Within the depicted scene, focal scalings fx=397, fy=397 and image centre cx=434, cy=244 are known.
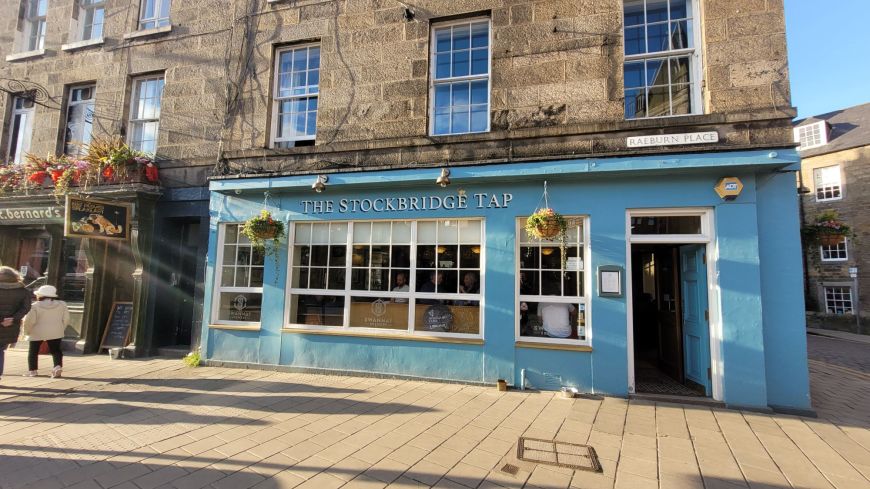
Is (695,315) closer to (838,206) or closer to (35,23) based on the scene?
(35,23)

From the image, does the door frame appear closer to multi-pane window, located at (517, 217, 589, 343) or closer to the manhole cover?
multi-pane window, located at (517, 217, 589, 343)

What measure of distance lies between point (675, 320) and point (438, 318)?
422 centimetres

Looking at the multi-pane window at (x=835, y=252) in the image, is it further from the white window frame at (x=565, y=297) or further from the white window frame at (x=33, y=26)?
the white window frame at (x=33, y=26)

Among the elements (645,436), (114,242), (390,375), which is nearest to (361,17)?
(390,375)

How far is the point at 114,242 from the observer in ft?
29.5

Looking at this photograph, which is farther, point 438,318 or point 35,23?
point 35,23

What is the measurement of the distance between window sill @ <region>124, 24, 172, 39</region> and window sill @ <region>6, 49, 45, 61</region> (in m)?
2.96

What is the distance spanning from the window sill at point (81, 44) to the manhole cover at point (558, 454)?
12.5 m

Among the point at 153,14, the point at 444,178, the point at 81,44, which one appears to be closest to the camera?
the point at 444,178

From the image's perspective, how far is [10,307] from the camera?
627 cm

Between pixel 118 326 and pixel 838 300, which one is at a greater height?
pixel 838 300

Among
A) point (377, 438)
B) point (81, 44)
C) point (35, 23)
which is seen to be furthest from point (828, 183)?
point (35, 23)

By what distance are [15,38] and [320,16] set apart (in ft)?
30.6

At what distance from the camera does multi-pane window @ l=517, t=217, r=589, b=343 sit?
616 centimetres
